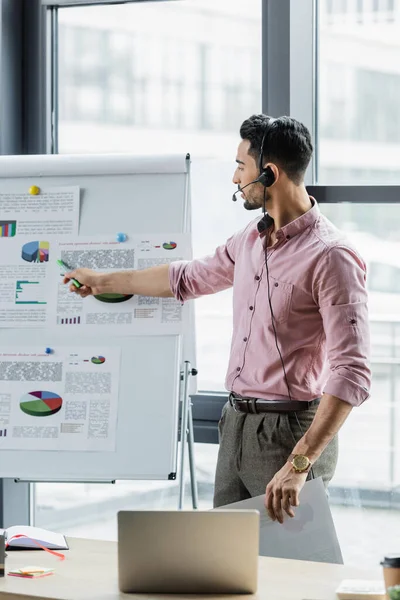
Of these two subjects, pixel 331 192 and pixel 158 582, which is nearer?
pixel 158 582

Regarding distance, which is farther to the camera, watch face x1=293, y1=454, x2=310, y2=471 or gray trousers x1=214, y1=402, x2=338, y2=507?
gray trousers x1=214, y1=402, x2=338, y2=507

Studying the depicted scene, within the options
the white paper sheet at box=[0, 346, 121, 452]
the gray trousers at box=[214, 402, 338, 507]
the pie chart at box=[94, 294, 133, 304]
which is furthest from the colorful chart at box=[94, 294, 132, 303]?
the gray trousers at box=[214, 402, 338, 507]

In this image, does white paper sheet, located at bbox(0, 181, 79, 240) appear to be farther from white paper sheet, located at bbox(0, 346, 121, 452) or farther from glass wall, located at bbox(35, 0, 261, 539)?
glass wall, located at bbox(35, 0, 261, 539)

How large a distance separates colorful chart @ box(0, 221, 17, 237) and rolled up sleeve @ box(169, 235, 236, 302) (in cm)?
59

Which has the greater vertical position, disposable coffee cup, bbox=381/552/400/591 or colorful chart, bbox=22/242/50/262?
colorful chart, bbox=22/242/50/262

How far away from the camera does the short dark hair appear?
2.64 m

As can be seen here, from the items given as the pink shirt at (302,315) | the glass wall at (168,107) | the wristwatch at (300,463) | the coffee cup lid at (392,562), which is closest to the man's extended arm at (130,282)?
the pink shirt at (302,315)

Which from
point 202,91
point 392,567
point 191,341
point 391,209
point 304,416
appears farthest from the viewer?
point 202,91

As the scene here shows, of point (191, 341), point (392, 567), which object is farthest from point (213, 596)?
point (191, 341)

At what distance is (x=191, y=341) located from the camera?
294cm

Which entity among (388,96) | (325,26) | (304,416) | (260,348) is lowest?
(304,416)

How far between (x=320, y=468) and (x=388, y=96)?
4.57 feet

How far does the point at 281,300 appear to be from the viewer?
102 inches

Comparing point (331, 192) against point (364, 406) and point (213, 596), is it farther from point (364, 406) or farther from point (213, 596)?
point (213, 596)
